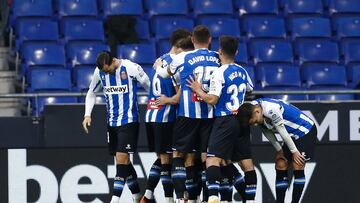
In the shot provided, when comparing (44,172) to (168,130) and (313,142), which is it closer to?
(168,130)

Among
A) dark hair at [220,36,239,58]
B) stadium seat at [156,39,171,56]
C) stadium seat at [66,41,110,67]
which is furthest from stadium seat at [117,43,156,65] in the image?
dark hair at [220,36,239,58]

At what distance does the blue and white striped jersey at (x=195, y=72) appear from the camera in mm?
15117

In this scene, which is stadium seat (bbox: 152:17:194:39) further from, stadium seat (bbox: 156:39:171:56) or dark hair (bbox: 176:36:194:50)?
dark hair (bbox: 176:36:194:50)

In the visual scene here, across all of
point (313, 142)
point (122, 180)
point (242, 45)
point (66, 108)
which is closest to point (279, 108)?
point (313, 142)

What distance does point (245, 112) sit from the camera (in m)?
15.0

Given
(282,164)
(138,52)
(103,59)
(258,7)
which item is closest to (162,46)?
(138,52)

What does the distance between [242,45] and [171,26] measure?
3.93 feet

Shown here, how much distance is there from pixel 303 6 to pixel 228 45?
7.16 metres

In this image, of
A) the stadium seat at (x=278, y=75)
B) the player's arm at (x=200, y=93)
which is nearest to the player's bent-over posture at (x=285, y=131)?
the player's arm at (x=200, y=93)

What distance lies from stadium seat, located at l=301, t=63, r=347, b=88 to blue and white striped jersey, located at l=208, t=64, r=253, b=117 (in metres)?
5.39

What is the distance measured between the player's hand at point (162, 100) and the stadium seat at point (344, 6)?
7021mm

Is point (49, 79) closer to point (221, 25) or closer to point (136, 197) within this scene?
point (221, 25)

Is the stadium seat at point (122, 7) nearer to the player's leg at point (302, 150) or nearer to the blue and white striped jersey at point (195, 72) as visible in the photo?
the blue and white striped jersey at point (195, 72)

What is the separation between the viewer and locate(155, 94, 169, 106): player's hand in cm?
1547
